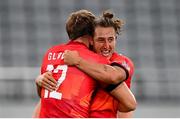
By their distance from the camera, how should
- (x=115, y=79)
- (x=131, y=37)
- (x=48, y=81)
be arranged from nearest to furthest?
1. (x=115, y=79)
2. (x=48, y=81)
3. (x=131, y=37)

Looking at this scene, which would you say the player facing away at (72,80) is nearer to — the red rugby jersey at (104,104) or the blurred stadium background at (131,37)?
the red rugby jersey at (104,104)

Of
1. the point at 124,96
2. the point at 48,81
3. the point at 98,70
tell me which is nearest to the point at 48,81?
the point at 48,81

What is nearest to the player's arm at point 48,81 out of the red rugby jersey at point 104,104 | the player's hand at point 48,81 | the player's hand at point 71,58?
the player's hand at point 48,81

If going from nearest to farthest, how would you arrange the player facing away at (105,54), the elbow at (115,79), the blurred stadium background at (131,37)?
the elbow at (115,79), the player facing away at (105,54), the blurred stadium background at (131,37)

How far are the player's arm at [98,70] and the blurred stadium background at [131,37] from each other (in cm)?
578

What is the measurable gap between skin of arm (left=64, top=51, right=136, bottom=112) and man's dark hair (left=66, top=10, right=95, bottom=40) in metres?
0.16

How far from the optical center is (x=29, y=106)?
9164 mm

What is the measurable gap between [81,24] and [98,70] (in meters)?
0.30

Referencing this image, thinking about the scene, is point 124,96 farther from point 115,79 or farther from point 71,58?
point 71,58

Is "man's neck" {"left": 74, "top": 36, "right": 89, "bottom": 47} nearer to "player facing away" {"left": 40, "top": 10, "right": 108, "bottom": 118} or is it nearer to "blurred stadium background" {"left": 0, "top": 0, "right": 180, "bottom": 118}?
"player facing away" {"left": 40, "top": 10, "right": 108, "bottom": 118}

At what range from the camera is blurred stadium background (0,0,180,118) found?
971 cm

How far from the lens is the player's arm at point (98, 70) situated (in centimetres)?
360

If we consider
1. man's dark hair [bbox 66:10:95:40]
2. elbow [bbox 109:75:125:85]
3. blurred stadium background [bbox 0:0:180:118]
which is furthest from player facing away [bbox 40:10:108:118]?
blurred stadium background [bbox 0:0:180:118]

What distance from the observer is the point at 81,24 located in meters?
3.76
